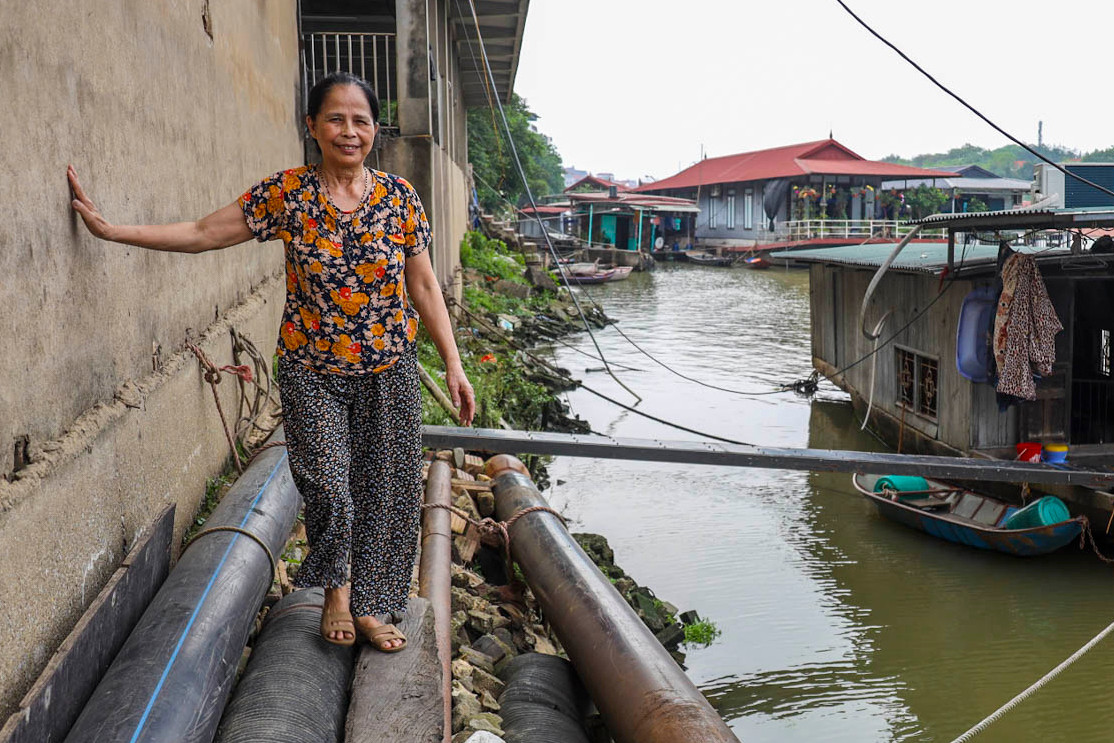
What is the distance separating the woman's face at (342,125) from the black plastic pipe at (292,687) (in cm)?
145

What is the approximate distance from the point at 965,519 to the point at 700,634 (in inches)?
125

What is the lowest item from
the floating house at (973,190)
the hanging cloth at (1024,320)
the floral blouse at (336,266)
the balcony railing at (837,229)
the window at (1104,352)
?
the window at (1104,352)

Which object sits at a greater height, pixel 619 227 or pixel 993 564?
pixel 619 227

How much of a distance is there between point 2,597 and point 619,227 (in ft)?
137

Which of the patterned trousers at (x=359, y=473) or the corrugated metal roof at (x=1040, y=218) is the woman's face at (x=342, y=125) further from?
the corrugated metal roof at (x=1040, y=218)

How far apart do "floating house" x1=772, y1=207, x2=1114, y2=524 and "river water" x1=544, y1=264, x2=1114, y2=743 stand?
3.38ft

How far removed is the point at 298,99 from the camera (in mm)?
8695

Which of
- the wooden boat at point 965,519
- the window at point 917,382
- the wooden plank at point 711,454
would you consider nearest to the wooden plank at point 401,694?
the wooden plank at point 711,454

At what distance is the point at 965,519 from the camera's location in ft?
27.1

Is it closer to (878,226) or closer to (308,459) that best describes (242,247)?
(308,459)

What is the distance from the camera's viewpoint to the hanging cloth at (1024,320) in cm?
809

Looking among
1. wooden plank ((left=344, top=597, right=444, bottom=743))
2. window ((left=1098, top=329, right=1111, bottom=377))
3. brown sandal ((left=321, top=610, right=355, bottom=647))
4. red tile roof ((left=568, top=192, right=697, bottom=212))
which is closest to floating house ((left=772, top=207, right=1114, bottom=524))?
window ((left=1098, top=329, right=1111, bottom=377))

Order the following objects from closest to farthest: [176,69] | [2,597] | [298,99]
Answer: [2,597]
[176,69]
[298,99]

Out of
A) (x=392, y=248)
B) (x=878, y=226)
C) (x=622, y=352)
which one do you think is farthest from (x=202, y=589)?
(x=878, y=226)
